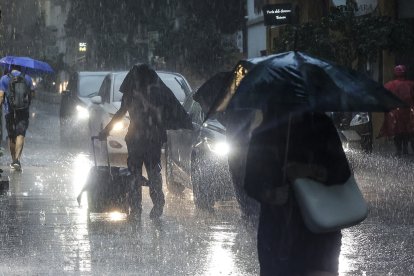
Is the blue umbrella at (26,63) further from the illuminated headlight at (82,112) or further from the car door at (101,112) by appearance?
the car door at (101,112)

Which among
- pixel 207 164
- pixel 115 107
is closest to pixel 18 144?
pixel 115 107

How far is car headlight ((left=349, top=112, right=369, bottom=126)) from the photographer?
869 inches

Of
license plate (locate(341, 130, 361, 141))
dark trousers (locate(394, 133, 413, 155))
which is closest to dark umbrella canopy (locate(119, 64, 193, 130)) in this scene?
license plate (locate(341, 130, 361, 141))

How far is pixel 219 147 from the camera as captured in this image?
12922mm

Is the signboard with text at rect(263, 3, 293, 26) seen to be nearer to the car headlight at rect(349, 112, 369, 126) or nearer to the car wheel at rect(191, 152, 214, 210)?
the car headlight at rect(349, 112, 369, 126)

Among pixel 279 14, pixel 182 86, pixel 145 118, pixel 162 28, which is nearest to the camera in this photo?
pixel 145 118

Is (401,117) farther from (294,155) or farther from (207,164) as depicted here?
(294,155)

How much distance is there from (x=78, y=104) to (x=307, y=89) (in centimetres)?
1975

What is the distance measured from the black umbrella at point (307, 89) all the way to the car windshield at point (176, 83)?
12372 millimetres

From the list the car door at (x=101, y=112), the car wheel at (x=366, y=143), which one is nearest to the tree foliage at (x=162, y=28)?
the car wheel at (x=366, y=143)

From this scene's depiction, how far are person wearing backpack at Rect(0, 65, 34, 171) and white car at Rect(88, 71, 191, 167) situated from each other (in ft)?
3.91

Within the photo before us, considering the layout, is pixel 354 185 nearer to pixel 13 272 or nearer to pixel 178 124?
pixel 13 272

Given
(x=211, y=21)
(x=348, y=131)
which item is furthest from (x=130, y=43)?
(x=348, y=131)

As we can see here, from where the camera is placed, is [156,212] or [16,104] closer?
[156,212]
